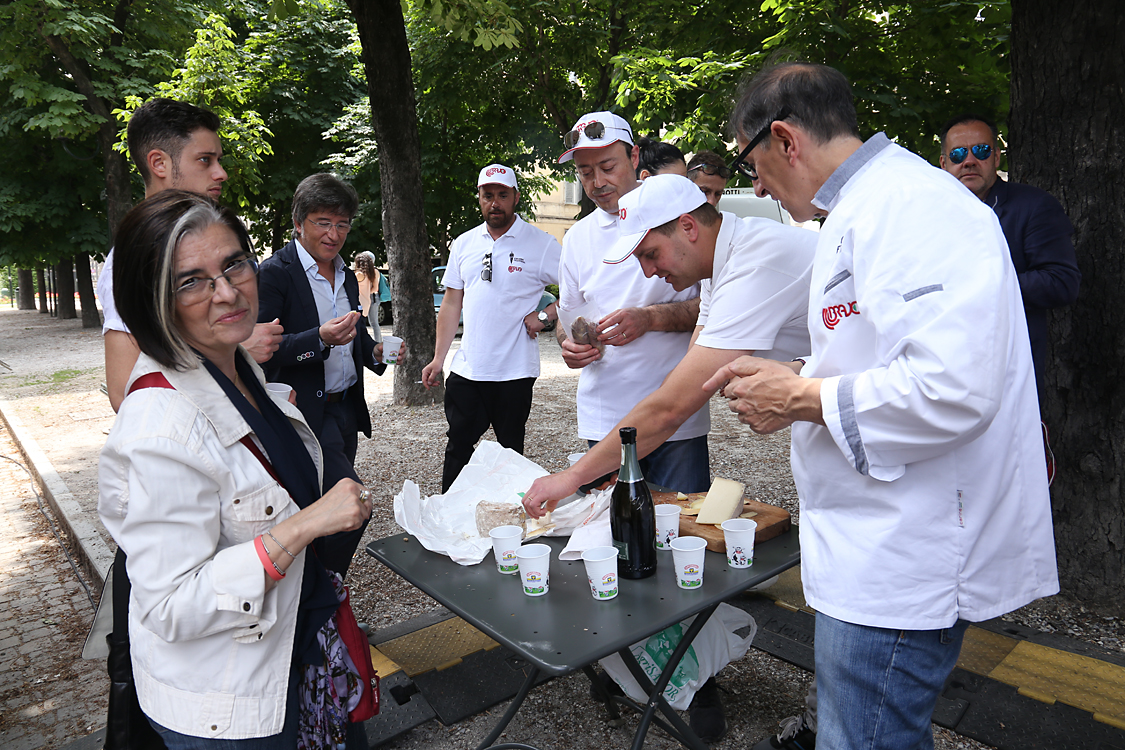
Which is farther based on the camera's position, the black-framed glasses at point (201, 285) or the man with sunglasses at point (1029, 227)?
the man with sunglasses at point (1029, 227)

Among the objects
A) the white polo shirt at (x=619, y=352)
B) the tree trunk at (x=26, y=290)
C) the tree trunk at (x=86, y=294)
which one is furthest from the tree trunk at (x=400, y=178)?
the tree trunk at (x=26, y=290)

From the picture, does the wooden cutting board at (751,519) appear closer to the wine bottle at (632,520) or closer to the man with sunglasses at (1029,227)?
the wine bottle at (632,520)

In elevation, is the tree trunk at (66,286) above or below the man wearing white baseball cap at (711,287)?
below

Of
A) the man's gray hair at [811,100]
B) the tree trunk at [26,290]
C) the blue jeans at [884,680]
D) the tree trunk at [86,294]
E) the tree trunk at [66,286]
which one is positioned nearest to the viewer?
the blue jeans at [884,680]

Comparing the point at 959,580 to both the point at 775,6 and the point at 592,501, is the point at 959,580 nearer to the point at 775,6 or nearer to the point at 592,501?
the point at 592,501

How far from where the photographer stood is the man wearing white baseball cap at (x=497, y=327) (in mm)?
4582

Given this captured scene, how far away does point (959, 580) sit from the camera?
4.79 ft

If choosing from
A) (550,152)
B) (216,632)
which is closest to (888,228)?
(216,632)

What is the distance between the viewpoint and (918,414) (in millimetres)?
1339

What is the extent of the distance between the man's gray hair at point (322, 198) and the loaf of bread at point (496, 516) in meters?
1.81

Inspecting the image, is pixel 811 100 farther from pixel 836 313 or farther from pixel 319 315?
pixel 319 315

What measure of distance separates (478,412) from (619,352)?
166cm

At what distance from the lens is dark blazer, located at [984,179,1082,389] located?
315 centimetres

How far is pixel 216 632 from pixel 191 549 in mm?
201
